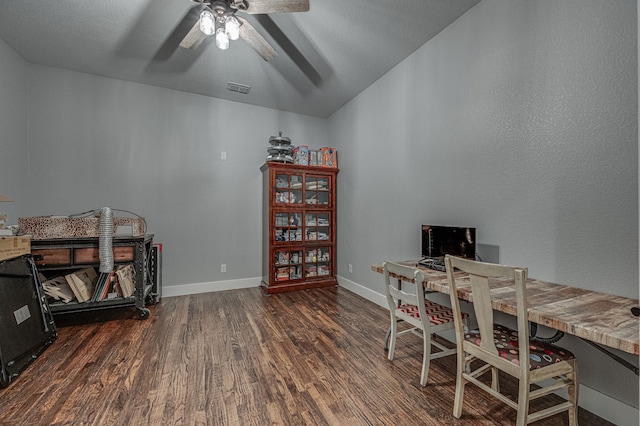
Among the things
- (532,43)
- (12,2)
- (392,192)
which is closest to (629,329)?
(532,43)

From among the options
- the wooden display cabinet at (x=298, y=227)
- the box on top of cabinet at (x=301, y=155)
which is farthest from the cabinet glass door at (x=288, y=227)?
the box on top of cabinet at (x=301, y=155)

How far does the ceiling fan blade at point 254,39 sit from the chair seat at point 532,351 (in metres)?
2.62

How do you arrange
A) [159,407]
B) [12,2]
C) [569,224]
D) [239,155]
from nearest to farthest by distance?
[159,407], [569,224], [12,2], [239,155]

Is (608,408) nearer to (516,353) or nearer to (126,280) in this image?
(516,353)

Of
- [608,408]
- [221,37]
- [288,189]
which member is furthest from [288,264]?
[608,408]

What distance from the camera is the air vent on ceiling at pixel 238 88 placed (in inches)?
143

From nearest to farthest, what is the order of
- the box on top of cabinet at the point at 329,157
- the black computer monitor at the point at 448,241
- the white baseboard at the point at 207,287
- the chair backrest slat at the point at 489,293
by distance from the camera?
1. the chair backrest slat at the point at 489,293
2. the black computer monitor at the point at 448,241
3. the white baseboard at the point at 207,287
4. the box on top of cabinet at the point at 329,157

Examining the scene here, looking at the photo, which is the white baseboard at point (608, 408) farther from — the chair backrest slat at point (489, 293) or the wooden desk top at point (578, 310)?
the chair backrest slat at point (489, 293)

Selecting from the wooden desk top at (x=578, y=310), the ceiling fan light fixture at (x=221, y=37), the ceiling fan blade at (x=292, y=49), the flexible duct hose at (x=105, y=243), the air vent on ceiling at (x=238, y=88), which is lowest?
the wooden desk top at (x=578, y=310)

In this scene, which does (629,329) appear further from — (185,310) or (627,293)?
(185,310)

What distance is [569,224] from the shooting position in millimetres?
1729

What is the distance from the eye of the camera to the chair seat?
4.45 feet

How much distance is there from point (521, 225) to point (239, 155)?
144 inches

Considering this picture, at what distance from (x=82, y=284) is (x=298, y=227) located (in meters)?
2.56
